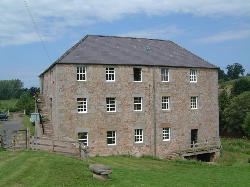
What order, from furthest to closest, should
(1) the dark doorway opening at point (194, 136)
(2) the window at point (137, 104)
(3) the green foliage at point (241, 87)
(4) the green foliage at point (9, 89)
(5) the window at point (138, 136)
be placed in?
(4) the green foliage at point (9, 89) < (3) the green foliage at point (241, 87) < (1) the dark doorway opening at point (194, 136) < (2) the window at point (137, 104) < (5) the window at point (138, 136)

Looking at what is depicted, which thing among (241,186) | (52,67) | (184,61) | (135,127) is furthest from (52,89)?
(241,186)

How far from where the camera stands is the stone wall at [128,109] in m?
26.9

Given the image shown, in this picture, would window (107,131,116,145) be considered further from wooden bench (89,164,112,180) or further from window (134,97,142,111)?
wooden bench (89,164,112,180)

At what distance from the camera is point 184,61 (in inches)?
1280

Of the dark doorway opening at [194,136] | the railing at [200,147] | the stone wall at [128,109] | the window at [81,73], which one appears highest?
the window at [81,73]

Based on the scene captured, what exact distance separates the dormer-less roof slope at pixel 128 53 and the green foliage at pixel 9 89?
12397 centimetres

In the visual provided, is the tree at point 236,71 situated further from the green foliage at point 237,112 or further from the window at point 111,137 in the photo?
the window at point 111,137

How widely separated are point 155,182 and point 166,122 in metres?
16.9

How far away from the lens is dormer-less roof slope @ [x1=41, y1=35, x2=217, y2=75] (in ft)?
91.9

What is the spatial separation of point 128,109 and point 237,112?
3756cm

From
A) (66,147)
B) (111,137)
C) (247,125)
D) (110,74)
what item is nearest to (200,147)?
(111,137)

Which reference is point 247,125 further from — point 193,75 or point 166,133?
point 166,133

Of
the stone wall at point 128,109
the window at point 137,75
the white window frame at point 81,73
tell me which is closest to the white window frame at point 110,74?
the stone wall at point 128,109

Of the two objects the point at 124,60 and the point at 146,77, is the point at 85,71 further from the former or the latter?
the point at 146,77
